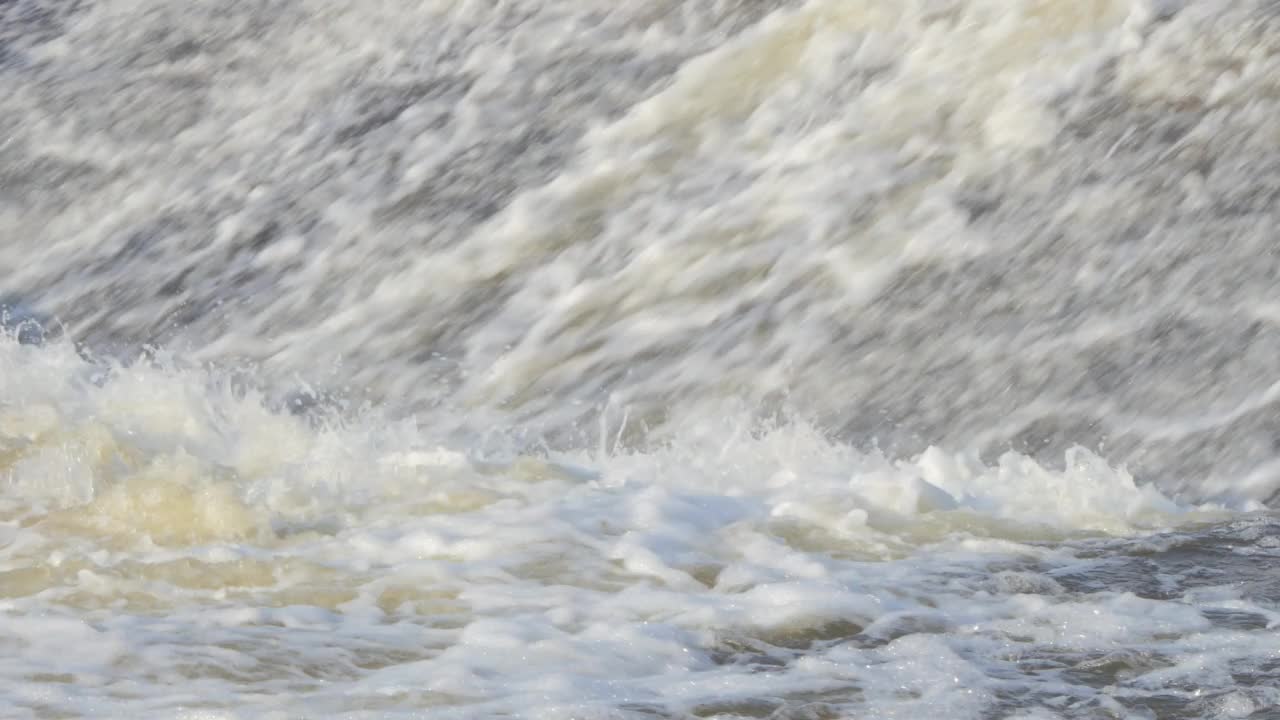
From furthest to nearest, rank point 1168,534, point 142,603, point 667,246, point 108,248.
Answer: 1. point 108,248
2. point 667,246
3. point 1168,534
4. point 142,603

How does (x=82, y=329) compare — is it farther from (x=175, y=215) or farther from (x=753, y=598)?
(x=753, y=598)

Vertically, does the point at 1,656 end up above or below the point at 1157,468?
above

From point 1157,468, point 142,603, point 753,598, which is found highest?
point 142,603

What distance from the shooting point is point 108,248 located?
26.7ft

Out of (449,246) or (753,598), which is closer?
(753,598)

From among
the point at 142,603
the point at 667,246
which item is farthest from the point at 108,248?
the point at 142,603

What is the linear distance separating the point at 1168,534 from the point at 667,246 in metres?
2.61

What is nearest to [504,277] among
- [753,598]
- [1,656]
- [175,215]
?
[175,215]

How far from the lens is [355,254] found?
7.48 m

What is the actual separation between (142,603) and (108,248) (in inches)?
174

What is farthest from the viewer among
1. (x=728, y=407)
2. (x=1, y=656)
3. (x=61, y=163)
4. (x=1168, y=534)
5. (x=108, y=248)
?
(x=61, y=163)

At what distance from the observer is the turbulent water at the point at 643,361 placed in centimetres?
375

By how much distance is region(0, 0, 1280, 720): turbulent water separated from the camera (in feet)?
12.3

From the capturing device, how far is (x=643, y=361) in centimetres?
631
